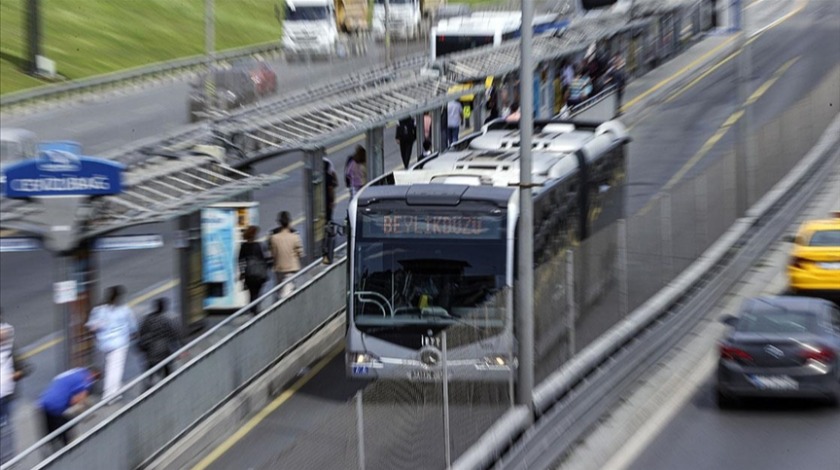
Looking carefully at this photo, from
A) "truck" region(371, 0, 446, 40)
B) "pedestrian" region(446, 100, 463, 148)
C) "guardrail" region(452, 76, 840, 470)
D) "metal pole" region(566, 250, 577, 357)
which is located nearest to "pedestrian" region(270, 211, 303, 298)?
"guardrail" region(452, 76, 840, 470)

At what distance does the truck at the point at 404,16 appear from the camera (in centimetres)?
5078

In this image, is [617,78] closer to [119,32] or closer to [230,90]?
[230,90]

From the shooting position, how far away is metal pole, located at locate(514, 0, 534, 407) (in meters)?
Result: 15.6

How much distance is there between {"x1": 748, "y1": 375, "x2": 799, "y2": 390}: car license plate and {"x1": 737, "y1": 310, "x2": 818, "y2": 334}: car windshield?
0.67 metres

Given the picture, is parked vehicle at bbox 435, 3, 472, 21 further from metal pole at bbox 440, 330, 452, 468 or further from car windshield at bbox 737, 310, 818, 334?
metal pole at bbox 440, 330, 452, 468

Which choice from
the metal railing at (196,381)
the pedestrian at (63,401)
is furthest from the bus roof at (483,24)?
the pedestrian at (63,401)

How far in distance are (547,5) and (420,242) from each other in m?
36.9

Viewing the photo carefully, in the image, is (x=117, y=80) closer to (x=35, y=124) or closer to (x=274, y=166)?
(x=35, y=124)

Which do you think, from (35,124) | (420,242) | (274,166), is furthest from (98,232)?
(35,124)

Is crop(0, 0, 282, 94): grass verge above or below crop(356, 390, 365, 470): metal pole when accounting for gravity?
above

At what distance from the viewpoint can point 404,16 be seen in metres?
54.7

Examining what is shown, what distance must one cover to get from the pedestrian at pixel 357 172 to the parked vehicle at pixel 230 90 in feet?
20.2

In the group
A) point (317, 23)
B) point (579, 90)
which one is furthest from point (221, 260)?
point (317, 23)

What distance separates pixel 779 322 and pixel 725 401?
127cm
